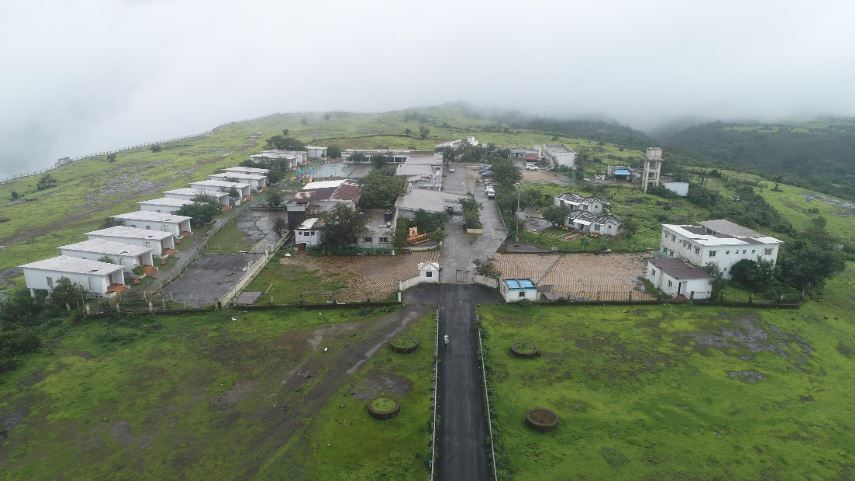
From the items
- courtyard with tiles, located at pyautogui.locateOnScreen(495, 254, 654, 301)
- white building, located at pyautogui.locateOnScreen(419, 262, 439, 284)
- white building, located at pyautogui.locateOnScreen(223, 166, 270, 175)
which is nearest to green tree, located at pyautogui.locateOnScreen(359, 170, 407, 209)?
courtyard with tiles, located at pyautogui.locateOnScreen(495, 254, 654, 301)

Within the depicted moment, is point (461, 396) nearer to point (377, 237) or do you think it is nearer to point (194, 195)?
point (377, 237)

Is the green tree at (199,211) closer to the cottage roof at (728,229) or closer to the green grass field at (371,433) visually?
the green grass field at (371,433)

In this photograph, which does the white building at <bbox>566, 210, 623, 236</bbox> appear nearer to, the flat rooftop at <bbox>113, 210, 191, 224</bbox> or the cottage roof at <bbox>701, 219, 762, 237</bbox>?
the cottage roof at <bbox>701, 219, 762, 237</bbox>

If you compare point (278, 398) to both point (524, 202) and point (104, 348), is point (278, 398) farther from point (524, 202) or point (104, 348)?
point (524, 202)

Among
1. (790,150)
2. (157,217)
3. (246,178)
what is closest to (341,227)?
(157,217)

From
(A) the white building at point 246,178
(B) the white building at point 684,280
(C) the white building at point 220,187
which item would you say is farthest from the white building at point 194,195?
(B) the white building at point 684,280

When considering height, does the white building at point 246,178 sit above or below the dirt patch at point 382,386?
above

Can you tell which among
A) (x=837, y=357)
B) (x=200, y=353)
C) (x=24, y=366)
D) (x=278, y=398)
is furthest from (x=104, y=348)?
(x=837, y=357)
